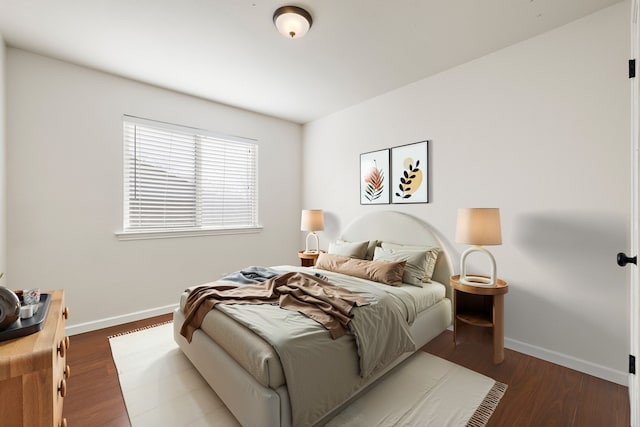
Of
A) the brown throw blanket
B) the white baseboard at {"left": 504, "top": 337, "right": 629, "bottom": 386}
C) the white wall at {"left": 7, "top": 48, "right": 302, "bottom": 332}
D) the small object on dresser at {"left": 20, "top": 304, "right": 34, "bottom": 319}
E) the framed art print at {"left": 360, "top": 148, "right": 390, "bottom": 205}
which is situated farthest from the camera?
the framed art print at {"left": 360, "top": 148, "right": 390, "bottom": 205}

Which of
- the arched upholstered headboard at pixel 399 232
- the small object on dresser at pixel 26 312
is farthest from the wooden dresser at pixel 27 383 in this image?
the arched upholstered headboard at pixel 399 232

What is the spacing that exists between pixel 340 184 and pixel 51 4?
10.6 feet

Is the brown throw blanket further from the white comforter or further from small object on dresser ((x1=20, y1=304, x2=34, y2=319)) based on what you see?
small object on dresser ((x1=20, y1=304, x2=34, y2=319))

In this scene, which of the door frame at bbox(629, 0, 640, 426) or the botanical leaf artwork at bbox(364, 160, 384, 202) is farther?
the botanical leaf artwork at bbox(364, 160, 384, 202)

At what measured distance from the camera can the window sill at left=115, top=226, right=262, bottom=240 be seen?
3.13m

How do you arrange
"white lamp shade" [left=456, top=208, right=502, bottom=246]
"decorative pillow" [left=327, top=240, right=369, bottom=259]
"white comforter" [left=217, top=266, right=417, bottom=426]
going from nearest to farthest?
"white comforter" [left=217, top=266, right=417, bottom=426] < "white lamp shade" [left=456, top=208, right=502, bottom=246] < "decorative pillow" [left=327, top=240, right=369, bottom=259]

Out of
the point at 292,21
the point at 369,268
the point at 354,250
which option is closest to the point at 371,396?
the point at 369,268

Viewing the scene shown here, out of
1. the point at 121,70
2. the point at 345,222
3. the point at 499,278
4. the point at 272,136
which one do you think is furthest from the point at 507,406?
the point at 121,70

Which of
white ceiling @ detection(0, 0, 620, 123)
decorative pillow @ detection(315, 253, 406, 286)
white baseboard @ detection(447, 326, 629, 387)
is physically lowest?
white baseboard @ detection(447, 326, 629, 387)

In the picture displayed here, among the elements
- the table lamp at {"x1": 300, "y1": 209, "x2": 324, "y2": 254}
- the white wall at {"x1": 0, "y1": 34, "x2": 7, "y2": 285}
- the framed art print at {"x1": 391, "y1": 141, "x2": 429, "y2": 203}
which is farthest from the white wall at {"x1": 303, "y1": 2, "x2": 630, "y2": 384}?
the white wall at {"x1": 0, "y1": 34, "x2": 7, "y2": 285}

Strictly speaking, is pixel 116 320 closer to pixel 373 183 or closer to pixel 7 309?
pixel 7 309

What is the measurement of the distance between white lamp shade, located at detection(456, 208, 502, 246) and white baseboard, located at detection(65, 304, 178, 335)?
3.36m

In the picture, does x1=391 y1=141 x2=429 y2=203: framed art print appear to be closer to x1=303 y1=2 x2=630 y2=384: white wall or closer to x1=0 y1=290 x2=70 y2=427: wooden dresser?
x1=303 y1=2 x2=630 y2=384: white wall

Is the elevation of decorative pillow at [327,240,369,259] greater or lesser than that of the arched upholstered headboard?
lesser
